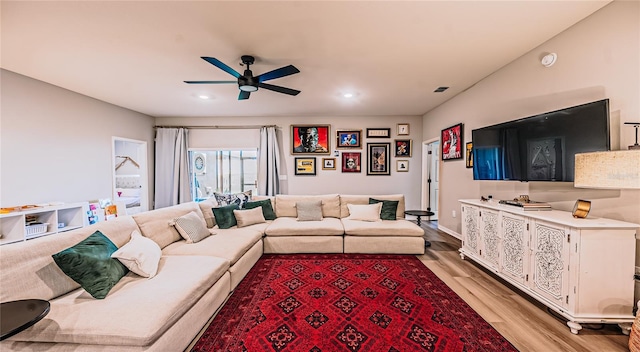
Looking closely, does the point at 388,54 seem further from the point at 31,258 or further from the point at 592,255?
the point at 31,258

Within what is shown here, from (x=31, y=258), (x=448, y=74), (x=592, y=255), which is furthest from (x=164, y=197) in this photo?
(x=592, y=255)

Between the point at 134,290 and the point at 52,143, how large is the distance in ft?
11.1

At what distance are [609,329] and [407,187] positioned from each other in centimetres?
381

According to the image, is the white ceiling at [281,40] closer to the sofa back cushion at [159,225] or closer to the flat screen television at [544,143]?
the flat screen television at [544,143]

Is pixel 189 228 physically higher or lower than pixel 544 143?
lower

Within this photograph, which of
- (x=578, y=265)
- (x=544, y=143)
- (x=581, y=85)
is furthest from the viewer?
(x=544, y=143)

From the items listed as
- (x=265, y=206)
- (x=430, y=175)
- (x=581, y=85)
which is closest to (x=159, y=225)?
(x=265, y=206)

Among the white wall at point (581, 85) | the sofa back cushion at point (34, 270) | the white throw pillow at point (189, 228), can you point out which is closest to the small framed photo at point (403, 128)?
the white wall at point (581, 85)

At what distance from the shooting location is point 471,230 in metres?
3.07

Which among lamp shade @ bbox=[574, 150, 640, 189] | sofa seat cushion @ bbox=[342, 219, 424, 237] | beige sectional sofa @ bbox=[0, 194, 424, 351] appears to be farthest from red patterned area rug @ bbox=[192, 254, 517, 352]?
lamp shade @ bbox=[574, 150, 640, 189]

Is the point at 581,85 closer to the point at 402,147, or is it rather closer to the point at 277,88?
the point at 277,88

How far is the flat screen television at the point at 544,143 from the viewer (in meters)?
1.89

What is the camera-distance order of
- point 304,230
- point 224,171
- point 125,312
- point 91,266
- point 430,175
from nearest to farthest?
point 125,312
point 91,266
point 304,230
point 430,175
point 224,171

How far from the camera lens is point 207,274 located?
1957 millimetres
